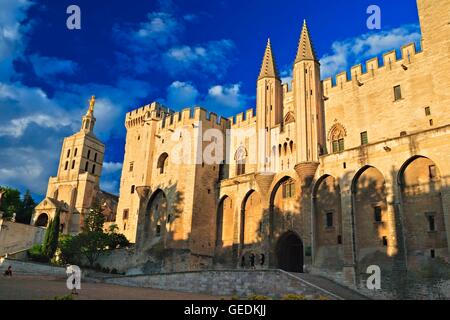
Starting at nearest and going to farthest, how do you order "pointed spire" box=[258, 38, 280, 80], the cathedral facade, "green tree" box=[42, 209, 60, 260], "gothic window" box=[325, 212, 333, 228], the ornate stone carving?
the cathedral facade, "gothic window" box=[325, 212, 333, 228], the ornate stone carving, "pointed spire" box=[258, 38, 280, 80], "green tree" box=[42, 209, 60, 260]

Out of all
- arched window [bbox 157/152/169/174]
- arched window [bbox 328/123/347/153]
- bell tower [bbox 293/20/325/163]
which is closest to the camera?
bell tower [bbox 293/20/325/163]

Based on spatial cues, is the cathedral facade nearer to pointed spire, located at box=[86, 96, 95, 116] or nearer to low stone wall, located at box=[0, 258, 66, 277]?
low stone wall, located at box=[0, 258, 66, 277]

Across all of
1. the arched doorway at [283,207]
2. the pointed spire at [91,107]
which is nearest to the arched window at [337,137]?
the arched doorway at [283,207]

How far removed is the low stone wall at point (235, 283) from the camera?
18.5 meters

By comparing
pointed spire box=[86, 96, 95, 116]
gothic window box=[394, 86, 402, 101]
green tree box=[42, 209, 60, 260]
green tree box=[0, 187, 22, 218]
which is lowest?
green tree box=[42, 209, 60, 260]

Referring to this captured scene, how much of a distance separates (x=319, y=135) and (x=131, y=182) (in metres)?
21.0

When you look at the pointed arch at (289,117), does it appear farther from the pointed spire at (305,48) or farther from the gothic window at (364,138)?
the gothic window at (364,138)

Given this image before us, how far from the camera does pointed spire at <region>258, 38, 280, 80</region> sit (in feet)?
110

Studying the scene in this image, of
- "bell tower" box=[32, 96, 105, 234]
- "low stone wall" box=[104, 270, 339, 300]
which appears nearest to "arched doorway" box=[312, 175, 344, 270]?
"low stone wall" box=[104, 270, 339, 300]

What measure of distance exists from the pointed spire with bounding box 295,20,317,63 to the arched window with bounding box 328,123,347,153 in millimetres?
5696

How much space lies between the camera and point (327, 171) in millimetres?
25797

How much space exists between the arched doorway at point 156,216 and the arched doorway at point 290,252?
10.4 metres
